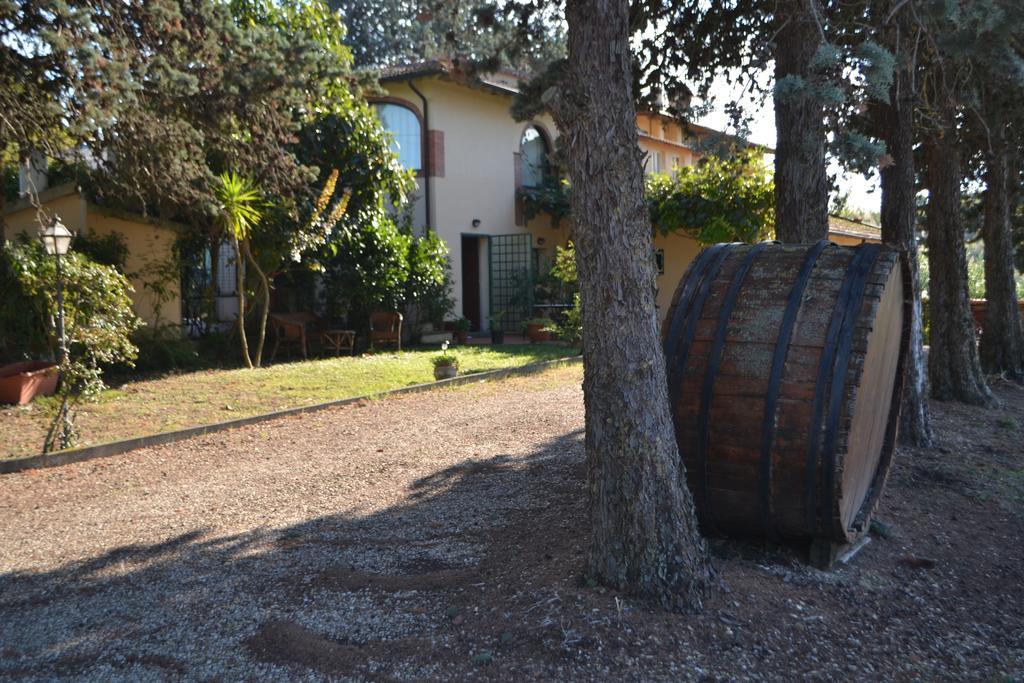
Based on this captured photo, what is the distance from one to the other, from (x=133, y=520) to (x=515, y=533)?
2.64 metres

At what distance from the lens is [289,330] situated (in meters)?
14.5

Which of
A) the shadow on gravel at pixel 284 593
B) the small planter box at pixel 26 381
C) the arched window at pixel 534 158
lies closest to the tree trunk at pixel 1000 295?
A: the shadow on gravel at pixel 284 593

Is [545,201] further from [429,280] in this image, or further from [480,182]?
[429,280]

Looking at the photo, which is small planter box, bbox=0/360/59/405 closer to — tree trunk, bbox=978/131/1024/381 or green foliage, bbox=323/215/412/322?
green foliage, bbox=323/215/412/322

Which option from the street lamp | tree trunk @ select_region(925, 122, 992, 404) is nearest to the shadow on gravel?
the street lamp

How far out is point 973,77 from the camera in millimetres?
9836

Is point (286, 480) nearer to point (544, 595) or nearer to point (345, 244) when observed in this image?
point (544, 595)

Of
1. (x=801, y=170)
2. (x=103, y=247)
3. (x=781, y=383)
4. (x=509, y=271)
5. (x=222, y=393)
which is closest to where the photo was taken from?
(x=781, y=383)

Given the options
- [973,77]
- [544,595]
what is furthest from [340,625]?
[973,77]

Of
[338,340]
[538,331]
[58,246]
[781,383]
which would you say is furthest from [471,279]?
[781,383]

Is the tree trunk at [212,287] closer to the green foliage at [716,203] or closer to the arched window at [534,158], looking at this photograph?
the arched window at [534,158]

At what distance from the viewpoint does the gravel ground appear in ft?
11.5

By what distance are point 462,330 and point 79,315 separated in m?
9.99

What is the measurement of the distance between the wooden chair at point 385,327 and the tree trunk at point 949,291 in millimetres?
8795
